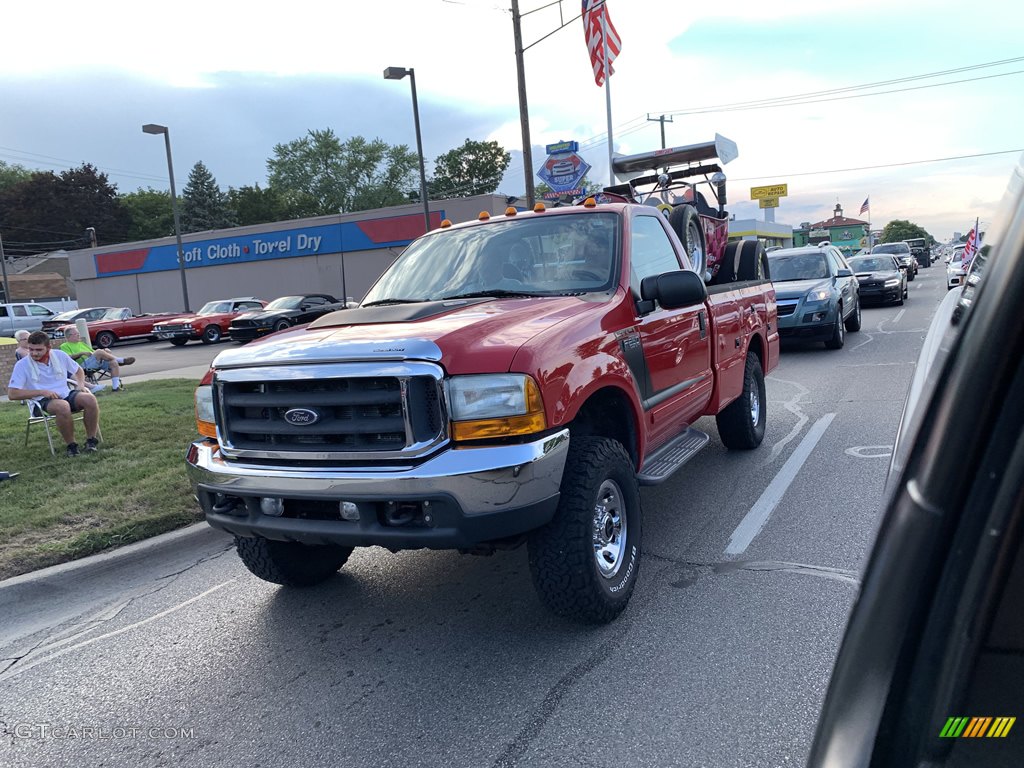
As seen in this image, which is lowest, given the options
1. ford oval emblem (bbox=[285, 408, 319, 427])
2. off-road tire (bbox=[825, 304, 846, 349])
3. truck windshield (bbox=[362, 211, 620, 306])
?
off-road tire (bbox=[825, 304, 846, 349])

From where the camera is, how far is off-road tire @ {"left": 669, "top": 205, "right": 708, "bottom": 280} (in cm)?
657

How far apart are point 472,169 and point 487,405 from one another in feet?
303

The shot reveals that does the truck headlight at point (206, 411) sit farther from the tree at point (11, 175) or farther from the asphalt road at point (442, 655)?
the tree at point (11, 175)

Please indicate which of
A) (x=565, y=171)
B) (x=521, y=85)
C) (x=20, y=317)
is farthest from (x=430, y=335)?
(x=20, y=317)

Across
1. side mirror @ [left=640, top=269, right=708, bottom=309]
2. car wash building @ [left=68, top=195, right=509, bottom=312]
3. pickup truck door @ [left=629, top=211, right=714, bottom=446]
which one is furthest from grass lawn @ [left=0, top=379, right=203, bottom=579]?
car wash building @ [left=68, top=195, right=509, bottom=312]

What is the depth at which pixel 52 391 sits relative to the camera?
302 inches

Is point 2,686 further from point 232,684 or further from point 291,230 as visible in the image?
point 291,230

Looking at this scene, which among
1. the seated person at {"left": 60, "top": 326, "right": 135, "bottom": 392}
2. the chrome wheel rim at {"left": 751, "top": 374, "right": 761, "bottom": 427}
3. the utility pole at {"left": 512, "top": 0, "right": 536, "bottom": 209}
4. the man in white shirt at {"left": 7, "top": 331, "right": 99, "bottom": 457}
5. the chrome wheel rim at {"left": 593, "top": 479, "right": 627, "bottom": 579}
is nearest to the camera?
the chrome wheel rim at {"left": 593, "top": 479, "right": 627, "bottom": 579}

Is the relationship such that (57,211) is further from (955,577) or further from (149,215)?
(955,577)

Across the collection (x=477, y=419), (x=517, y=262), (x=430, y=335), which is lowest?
(x=477, y=419)

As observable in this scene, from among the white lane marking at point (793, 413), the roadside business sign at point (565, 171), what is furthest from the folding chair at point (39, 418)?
the roadside business sign at point (565, 171)

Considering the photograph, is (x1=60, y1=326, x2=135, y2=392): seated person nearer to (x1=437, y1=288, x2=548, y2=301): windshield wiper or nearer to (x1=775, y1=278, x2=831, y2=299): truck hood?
(x1=437, y1=288, x2=548, y2=301): windshield wiper

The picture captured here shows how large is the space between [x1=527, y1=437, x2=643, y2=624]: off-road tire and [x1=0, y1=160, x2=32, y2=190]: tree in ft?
357

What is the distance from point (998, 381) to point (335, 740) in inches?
109
